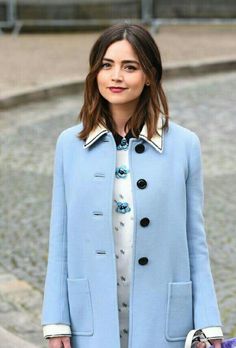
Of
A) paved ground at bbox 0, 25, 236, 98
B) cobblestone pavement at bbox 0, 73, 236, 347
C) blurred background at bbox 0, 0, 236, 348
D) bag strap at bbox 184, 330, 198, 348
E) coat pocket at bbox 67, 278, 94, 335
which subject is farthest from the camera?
paved ground at bbox 0, 25, 236, 98

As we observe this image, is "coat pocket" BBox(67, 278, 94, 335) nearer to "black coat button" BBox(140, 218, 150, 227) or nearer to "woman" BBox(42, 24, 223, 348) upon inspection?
"woman" BBox(42, 24, 223, 348)

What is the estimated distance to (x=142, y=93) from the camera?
2459 mm

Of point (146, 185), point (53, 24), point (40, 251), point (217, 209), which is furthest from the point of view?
point (53, 24)

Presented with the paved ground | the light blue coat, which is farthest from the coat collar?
the paved ground

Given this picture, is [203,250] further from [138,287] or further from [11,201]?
[11,201]

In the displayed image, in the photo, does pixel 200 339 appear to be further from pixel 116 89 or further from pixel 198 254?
pixel 116 89

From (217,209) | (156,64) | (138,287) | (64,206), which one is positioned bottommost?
(217,209)

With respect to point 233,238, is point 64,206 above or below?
above

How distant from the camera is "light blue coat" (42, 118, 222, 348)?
93.0 inches

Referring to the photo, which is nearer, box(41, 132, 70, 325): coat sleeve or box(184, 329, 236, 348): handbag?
box(184, 329, 236, 348): handbag

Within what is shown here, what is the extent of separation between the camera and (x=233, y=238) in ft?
18.4

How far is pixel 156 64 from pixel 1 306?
97.7 inches

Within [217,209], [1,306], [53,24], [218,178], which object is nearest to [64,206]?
[1,306]

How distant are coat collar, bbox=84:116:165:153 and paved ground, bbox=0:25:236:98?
27.1ft
